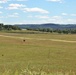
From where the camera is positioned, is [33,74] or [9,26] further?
[9,26]

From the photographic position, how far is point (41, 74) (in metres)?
8.55

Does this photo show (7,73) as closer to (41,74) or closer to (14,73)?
(14,73)

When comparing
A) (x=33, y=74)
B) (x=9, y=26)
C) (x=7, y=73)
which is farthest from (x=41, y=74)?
(x=9, y=26)

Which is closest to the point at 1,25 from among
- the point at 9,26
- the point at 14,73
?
the point at 9,26

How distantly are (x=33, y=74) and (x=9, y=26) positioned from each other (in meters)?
191

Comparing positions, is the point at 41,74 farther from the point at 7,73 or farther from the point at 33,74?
the point at 7,73

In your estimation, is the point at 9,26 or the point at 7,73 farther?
the point at 9,26

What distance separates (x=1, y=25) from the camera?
19838cm

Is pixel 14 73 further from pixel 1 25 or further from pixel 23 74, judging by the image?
pixel 1 25

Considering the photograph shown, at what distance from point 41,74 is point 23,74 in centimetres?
48

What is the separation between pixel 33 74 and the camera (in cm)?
849

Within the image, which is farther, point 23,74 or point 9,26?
point 9,26

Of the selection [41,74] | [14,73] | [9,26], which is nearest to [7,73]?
[14,73]

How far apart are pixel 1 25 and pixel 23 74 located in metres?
191
